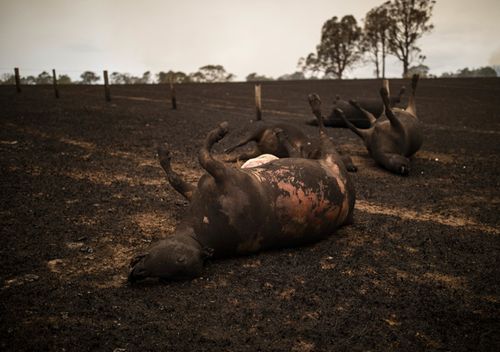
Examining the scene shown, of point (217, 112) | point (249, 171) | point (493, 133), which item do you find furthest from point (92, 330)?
point (217, 112)

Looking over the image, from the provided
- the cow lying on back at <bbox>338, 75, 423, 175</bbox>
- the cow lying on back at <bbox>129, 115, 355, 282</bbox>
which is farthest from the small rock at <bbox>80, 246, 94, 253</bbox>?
the cow lying on back at <bbox>338, 75, 423, 175</bbox>

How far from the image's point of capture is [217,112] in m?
15.2

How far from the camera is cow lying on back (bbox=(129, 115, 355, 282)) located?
10.6 ft

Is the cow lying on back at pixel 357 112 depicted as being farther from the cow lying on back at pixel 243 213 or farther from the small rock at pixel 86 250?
the small rock at pixel 86 250

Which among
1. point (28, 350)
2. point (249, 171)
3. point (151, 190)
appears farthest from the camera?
point (151, 190)

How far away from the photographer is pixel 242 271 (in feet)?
11.6

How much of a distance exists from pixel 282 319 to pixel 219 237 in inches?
35.9

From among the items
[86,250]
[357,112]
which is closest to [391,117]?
[357,112]

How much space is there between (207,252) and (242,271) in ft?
1.32

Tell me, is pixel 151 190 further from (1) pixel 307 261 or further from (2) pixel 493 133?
(2) pixel 493 133

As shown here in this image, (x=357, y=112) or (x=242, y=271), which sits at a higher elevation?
(x=357, y=112)

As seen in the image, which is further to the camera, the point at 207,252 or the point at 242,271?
the point at 242,271

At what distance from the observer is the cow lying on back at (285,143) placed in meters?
4.78

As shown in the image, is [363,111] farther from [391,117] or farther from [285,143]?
[285,143]
